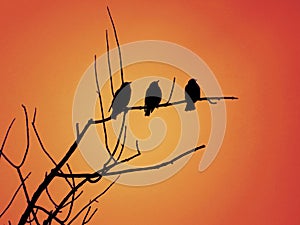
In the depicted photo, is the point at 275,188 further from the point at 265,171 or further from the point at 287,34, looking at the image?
the point at 287,34

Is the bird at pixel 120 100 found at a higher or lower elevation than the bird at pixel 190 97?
lower

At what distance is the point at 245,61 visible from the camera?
3.88 feet

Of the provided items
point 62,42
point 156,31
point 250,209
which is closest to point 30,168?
point 62,42

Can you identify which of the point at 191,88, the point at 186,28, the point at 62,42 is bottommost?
the point at 191,88

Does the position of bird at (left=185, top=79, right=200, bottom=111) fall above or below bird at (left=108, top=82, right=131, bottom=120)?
above

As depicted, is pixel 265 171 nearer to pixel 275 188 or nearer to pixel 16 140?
pixel 275 188

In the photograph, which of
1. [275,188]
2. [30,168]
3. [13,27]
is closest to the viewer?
[30,168]

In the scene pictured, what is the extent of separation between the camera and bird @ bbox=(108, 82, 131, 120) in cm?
31

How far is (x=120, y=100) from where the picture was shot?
0.31 meters

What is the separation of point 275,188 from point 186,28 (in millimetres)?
475

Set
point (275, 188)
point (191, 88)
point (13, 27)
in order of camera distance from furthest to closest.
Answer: point (275, 188), point (13, 27), point (191, 88)

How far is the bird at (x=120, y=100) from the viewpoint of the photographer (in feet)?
1.01

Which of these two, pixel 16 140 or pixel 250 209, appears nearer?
pixel 16 140

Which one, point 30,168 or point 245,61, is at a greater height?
point 245,61
